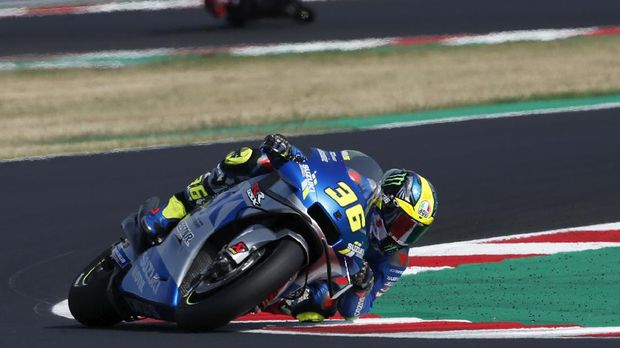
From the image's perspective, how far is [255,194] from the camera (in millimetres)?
6410

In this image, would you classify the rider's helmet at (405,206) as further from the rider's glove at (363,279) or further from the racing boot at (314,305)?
the racing boot at (314,305)

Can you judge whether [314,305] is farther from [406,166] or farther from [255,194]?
[406,166]

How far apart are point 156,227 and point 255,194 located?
682 millimetres

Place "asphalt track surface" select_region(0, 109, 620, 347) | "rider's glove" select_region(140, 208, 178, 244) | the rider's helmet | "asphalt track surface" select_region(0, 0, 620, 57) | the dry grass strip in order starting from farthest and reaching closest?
"asphalt track surface" select_region(0, 0, 620, 57) → the dry grass strip → "asphalt track surface" select_region(0, 109, 620, 347) → "rider's glove" select_region(140, 208, 178, 244) → the rider's helmet

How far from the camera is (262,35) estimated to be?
19125mm

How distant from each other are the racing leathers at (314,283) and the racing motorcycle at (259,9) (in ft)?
42.1

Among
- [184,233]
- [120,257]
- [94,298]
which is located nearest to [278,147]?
[184,233]

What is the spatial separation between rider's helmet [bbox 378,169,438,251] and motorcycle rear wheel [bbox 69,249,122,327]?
146cm

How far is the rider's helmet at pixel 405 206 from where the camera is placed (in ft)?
20.9

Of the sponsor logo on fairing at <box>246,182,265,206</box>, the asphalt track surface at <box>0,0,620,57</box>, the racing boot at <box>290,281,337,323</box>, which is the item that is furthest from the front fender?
the asphalt track surface at <box>0,0,620,57</box>

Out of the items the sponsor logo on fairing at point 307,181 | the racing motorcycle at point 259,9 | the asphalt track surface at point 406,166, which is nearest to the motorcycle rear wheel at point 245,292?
the sponsor logo on fairing at point 307,181

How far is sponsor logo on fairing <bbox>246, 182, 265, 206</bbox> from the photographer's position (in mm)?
6350

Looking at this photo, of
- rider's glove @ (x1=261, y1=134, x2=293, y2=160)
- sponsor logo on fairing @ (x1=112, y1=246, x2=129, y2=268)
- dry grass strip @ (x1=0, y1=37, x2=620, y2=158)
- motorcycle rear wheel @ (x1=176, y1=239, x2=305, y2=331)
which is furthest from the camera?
dry grass strip @ (x1=0, y1=37, x2=620, y2=158)

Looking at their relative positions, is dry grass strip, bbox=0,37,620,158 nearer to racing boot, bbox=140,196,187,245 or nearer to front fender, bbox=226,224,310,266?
racing boot, bbox=140,196,187,245
